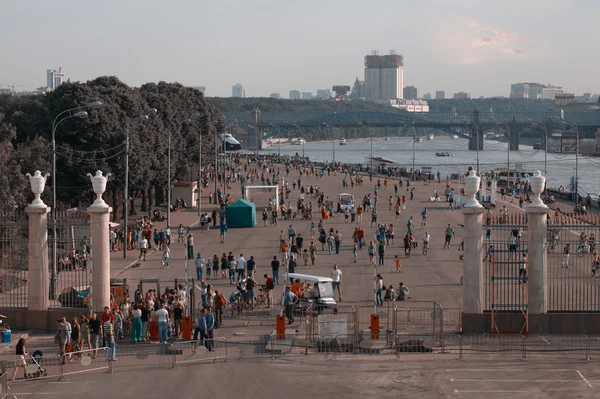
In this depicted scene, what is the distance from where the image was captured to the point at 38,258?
887 inches

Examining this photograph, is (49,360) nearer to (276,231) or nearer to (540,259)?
(540,259)

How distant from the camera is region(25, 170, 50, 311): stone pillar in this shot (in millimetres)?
22562

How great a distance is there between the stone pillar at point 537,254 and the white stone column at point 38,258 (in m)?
11.2

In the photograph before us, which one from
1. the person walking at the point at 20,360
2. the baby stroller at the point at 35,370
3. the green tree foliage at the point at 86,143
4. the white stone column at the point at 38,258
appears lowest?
the baby stroller at the point at 35,370

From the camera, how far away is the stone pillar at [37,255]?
74.0 ft

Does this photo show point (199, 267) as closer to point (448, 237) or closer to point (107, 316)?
point (107, 316)

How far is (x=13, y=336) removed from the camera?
22344 mm

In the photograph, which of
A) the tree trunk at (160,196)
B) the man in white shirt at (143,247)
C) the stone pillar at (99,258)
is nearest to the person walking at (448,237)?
the man in white shirt at (143,247)

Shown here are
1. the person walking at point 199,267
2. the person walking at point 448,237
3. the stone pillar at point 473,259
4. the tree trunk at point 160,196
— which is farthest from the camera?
the tree trunk at point 160,196

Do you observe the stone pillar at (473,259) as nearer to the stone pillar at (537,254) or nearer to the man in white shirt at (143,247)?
the stone pillar at (537,254)

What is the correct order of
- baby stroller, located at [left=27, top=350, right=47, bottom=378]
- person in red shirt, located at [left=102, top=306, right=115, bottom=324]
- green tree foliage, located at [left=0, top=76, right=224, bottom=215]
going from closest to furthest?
baby stroller, located at [left=27, top=350, right=47, bottom=378]
person in red shirt, located at [left=102, top=306, right=115, bottom=324]
green tree foliage, located at [left=0, top=76, right=224, bottom=215]

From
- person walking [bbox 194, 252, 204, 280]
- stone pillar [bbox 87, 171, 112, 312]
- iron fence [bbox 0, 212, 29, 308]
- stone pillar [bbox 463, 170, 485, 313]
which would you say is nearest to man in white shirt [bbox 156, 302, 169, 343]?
stone pillar [bbox 87, 171, 112, 312]

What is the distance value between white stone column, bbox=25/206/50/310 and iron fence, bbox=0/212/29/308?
0.83m

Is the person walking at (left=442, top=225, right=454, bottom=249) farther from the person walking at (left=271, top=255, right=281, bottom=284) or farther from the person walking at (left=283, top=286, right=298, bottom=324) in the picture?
the person walking at (left=283, top=286, right=298, bottom=324)
